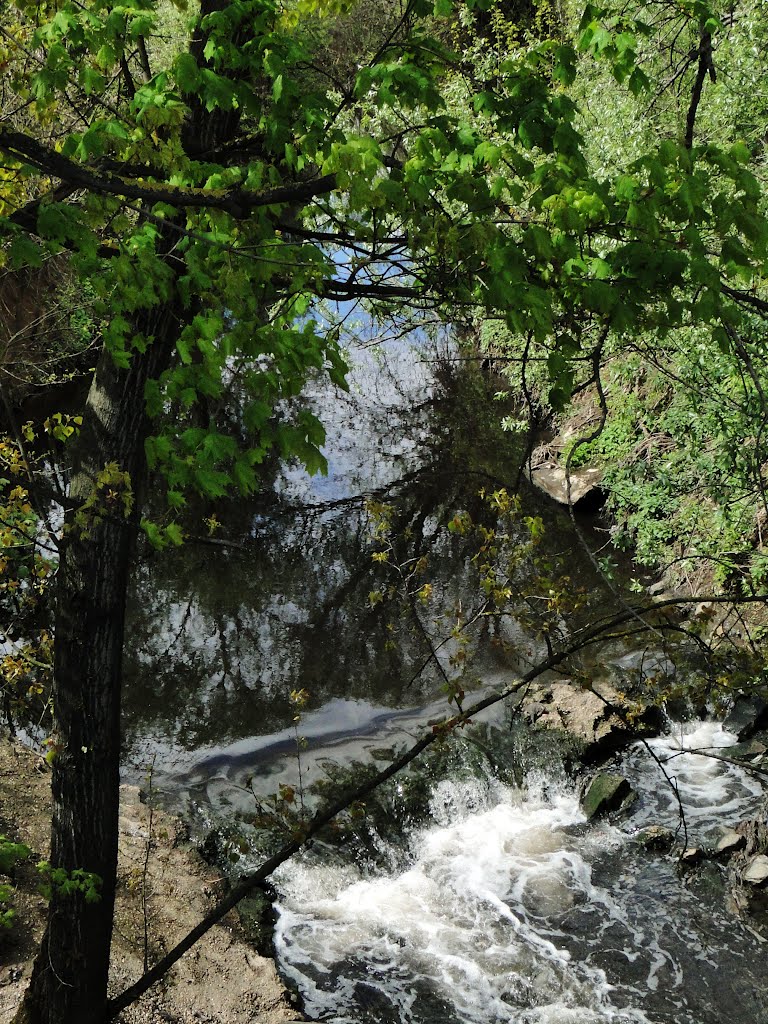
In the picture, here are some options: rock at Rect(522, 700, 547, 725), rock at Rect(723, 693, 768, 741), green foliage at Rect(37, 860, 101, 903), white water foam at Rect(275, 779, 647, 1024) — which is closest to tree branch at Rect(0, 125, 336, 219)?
green foliage at Rect(37, 860, 101, 903)

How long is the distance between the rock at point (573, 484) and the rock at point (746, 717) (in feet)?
15.1

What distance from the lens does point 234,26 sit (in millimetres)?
4070

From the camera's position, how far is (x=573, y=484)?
49.0 feet

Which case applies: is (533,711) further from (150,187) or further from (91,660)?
(150,187)

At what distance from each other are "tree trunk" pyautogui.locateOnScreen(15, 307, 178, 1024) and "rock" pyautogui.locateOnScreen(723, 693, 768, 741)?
7.05 metres

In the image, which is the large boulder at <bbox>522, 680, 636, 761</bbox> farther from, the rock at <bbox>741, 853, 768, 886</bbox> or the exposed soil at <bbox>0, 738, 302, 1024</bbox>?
the exposed soil at <bbox>0, 738, 302, 1024</bbox>

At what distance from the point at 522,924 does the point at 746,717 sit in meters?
3.87

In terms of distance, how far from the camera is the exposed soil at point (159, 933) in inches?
221

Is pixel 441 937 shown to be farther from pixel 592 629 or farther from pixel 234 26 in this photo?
pixel 234 26

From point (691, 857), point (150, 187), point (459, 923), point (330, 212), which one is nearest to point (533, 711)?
point (691, 857)

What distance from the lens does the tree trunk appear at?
4.27 metres

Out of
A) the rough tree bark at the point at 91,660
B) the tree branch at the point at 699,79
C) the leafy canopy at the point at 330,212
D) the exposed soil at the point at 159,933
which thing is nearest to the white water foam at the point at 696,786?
the exposed soil at the point at 159,933

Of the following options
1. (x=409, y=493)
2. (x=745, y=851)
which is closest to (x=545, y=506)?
(x=409, y=493)

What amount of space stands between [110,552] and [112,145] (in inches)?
72.4
